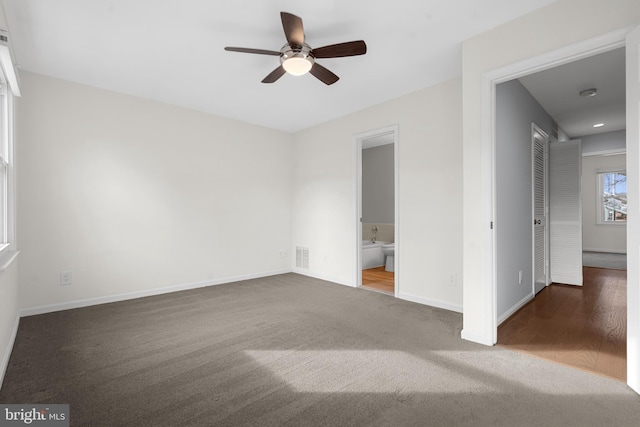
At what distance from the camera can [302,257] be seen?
5379mm

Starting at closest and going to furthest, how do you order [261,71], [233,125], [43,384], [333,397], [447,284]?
[333,397], [43,384], [261,71], [447,284], [233,125]

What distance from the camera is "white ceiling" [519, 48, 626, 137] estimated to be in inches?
120

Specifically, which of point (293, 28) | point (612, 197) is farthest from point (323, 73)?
point (612, 197)

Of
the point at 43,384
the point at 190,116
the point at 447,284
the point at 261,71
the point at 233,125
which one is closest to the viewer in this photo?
the point at 43,384

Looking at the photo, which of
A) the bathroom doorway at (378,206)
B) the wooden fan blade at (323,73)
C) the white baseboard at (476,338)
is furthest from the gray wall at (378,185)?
the wooden fan blade at (323,73)

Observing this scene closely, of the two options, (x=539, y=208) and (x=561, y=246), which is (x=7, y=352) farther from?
(x=561, y=246)

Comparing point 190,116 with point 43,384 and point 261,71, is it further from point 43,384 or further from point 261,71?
point 43,384

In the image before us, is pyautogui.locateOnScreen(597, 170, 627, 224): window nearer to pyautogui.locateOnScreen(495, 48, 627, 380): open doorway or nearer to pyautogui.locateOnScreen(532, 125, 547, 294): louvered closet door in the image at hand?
pyautogui.locateOnScreen(495, 48, 627, 380): open doorway

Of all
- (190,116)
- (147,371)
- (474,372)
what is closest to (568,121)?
(474,372)

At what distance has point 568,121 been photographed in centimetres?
495

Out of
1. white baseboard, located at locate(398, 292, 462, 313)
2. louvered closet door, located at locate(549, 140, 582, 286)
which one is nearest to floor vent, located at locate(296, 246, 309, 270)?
white baseboard, located at locate(398, 292, 462, 313)

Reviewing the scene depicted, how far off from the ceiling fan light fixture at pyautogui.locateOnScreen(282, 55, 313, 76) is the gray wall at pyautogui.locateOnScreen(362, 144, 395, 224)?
15.9ft

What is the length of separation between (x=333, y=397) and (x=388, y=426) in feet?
1.20

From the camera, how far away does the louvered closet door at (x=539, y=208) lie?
3.90 metres
